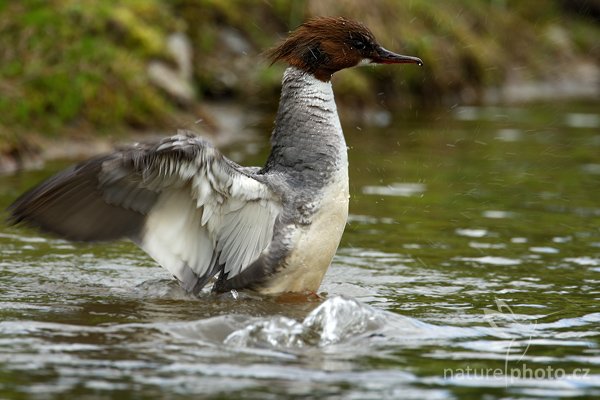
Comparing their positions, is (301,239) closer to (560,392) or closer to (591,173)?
(560,392)

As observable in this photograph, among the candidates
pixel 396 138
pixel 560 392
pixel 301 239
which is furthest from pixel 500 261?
pixel 396 138

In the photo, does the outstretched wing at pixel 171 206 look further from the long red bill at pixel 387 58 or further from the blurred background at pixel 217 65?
the blurred background at pixel 217 65

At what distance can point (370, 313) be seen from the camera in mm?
4996

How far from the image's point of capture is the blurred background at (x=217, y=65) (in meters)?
9.74

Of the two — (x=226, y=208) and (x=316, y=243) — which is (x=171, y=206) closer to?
(x=226, y=208)

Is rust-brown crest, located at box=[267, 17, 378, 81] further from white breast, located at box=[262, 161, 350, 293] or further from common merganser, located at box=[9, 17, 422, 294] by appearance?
white breast, located at box=[262, 161, 350, 293]

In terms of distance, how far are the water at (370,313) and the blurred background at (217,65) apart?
3.56 ft

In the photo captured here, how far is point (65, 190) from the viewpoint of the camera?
5.28 metres

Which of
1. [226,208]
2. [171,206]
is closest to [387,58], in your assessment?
[226,208]

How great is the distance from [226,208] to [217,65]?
22.9 feet

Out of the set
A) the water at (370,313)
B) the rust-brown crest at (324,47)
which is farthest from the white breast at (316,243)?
the rust-brown crest at (324,47)

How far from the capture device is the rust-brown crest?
590 cm

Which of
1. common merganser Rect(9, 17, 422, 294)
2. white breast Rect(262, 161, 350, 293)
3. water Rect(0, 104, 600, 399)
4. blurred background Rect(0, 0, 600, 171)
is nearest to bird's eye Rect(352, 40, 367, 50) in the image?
common merganser Rect(9, 17, 422, 294)

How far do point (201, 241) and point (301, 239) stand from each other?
0.53 metres
